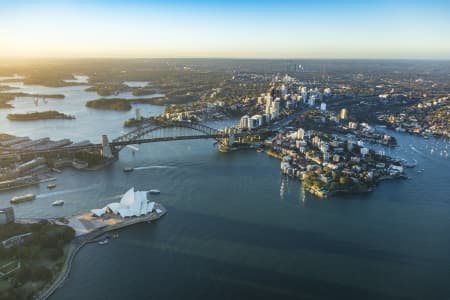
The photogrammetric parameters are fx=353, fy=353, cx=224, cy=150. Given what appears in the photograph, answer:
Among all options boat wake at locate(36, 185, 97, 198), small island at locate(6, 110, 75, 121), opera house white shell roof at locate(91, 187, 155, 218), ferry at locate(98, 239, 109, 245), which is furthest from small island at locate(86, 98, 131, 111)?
→ ferry at locate(98, 239, 109, 245)

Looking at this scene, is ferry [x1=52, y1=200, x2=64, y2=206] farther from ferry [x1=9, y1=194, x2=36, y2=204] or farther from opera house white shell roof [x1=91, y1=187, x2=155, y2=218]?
opera house white shell roof [x1=91, y1=187, x2=155, y2=218]

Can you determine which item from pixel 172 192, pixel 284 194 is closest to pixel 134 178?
pixel 172 192

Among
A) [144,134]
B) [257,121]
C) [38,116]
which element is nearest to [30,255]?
[144,134]

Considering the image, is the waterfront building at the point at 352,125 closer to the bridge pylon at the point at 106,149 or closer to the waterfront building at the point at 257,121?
the waterfront building at the point at 257,121

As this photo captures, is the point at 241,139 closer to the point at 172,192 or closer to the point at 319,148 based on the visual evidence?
the point at 319,148

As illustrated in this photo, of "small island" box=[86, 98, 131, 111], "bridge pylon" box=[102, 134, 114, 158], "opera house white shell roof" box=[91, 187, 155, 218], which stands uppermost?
"small island" box=[86, 98, 131, 111]

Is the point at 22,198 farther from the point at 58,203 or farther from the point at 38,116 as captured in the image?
the point at 38,116
